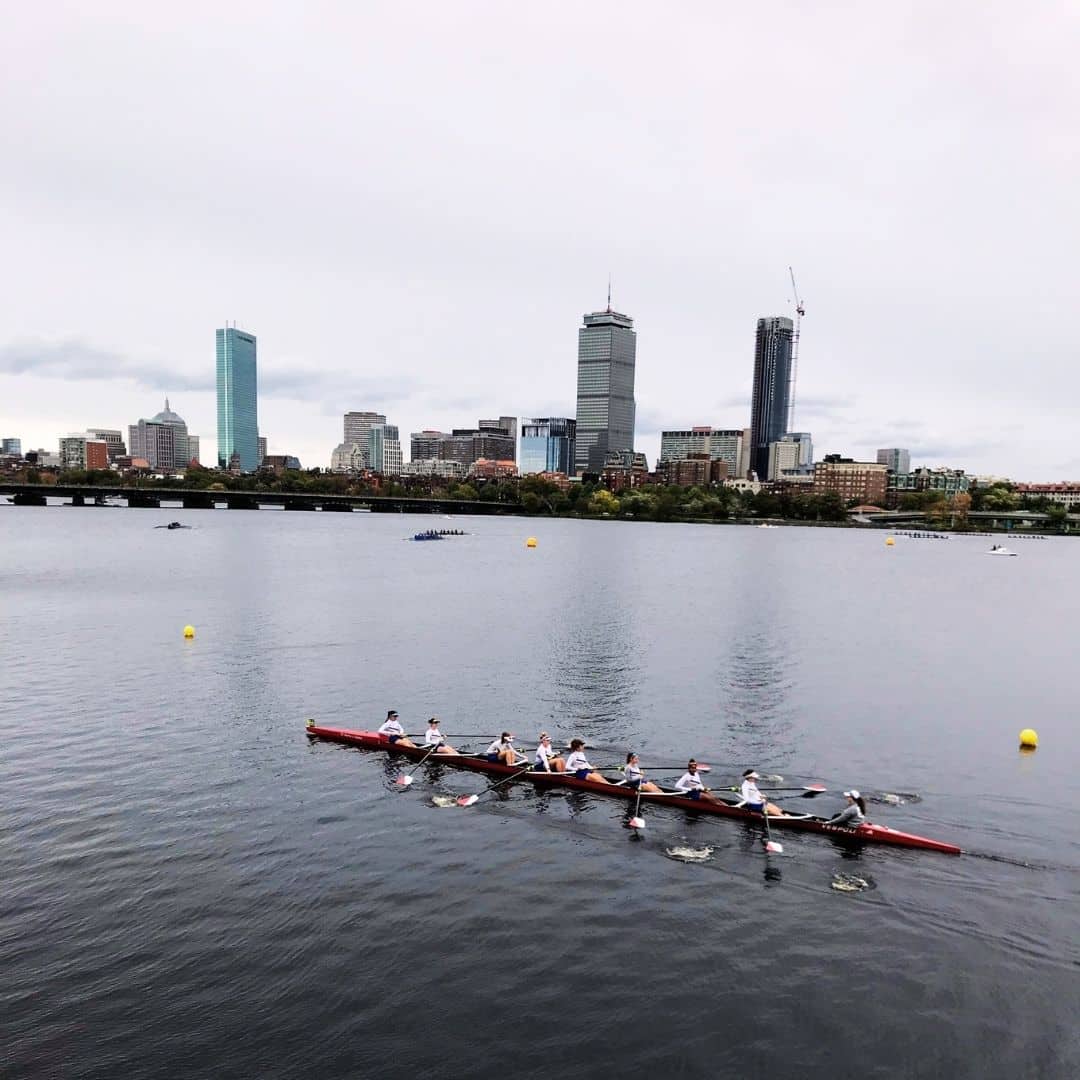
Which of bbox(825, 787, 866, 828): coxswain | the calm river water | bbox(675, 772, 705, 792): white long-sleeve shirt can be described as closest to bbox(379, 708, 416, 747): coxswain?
the calm river water

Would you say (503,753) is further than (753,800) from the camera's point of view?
Yes

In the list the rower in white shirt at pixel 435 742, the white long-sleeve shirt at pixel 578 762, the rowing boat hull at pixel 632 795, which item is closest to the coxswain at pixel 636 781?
the rowing boat hull at pixel 632 795

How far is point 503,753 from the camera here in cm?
3509

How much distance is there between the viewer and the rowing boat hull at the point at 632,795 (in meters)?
28.3

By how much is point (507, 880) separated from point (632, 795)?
8.12 meters

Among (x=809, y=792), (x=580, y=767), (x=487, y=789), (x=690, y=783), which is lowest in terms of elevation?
(x=487, y=789)

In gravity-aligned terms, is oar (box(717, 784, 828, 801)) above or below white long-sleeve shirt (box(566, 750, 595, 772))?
below

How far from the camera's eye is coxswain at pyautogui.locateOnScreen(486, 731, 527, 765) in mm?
34906

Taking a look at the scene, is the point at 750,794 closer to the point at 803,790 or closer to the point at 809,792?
the point at 809,792

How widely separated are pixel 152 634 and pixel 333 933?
50.6 meters

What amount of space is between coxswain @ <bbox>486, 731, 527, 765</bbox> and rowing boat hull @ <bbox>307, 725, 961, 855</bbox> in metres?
0.19

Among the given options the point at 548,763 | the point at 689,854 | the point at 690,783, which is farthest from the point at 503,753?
the point at 689,854

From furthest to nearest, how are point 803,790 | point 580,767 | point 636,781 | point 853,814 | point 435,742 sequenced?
point 435,742, point 580,767, point 803,790, point 636,781, point 853,814

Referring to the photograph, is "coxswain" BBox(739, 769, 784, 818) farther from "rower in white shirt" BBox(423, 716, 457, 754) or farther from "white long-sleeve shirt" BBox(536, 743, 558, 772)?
"rower in white shirt" BBox(423, 716, 457, 754)
